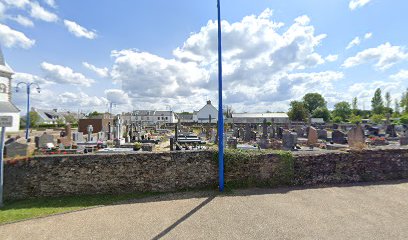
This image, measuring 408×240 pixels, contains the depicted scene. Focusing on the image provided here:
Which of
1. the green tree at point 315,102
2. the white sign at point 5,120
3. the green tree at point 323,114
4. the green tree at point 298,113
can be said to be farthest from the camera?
the green tree at point 315,102

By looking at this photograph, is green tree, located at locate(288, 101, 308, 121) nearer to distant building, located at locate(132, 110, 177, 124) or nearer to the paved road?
distant building, located at locate(132, 110, 177, 124)

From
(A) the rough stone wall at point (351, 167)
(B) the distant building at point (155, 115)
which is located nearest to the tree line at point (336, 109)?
(B) the distant building at point (155, 115)

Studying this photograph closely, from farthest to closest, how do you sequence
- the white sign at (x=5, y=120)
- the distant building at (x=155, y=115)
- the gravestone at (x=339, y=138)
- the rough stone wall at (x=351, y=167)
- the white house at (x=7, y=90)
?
the distant building at (x=155, y=115) < the white house at (x=7, y=90) < the gravestone at (x=339, y=138) < the rough stone wall at (x=351, y=167) < the white sign at (x=5, y=120)

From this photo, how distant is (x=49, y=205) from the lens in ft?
21.0

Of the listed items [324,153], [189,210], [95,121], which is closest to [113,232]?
[189,210]

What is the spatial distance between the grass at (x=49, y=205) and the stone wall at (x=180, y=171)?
0.73 ft

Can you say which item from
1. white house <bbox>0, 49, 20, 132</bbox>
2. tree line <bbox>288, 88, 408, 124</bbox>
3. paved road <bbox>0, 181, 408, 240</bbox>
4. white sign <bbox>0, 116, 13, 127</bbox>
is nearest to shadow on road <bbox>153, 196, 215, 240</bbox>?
paved road <bbox>0, 181, 408, 240</bbox>

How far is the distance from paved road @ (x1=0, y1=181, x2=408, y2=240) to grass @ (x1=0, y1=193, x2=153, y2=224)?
1.21 ft

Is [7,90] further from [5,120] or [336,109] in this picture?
[336,109]

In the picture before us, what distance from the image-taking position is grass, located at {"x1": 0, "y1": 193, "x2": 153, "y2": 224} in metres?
5.74

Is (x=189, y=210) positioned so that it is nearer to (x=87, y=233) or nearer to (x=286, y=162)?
(x=87, y=233)

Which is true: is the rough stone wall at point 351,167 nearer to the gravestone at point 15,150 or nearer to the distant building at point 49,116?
the gravestone at point 15,150

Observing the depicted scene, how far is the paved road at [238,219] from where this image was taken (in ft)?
15.6

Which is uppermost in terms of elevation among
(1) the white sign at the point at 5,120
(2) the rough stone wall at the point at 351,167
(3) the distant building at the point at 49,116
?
(3) the distant building at the point at 49,116
